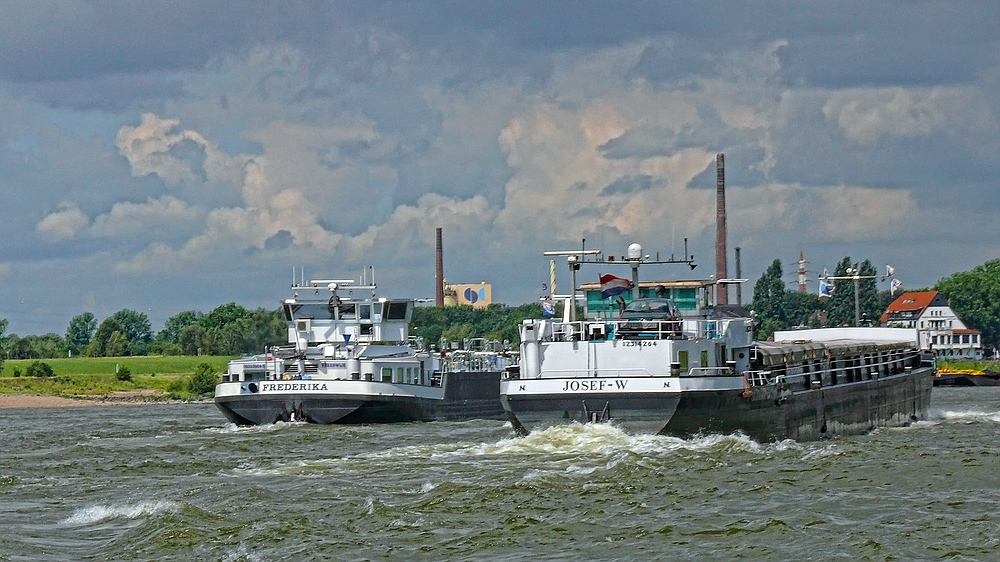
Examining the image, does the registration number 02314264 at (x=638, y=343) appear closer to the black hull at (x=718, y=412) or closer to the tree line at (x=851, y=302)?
the black hull at (x=718, y=412)

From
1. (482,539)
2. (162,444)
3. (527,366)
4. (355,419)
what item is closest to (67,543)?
(482,539)

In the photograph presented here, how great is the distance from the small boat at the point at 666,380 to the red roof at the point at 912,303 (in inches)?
5500

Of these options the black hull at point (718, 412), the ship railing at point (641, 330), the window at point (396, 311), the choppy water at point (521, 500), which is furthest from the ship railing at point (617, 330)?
the window at point (396, 311)

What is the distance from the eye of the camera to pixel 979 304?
190 m

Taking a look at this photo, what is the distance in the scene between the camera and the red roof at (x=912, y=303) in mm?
185000

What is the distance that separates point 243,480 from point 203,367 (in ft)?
329

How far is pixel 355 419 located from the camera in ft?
198

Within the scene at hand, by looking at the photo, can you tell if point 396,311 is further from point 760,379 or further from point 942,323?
point 942,323

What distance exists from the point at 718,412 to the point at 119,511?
1780cm

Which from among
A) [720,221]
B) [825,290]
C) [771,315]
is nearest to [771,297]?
[771,315]

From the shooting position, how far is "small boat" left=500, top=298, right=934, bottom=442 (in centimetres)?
4034

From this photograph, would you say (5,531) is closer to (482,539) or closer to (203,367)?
(482,539)

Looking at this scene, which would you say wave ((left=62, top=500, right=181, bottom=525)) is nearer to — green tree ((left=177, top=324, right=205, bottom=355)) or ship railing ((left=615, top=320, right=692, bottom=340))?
ship railing ((left=615, top=320, right=692, bottom=340))

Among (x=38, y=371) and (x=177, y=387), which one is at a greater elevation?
(x=38, y=371)
